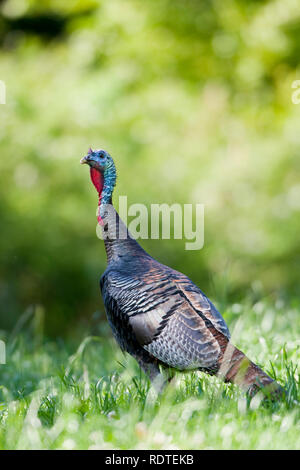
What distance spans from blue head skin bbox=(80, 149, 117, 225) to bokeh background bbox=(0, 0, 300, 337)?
3.58 meters

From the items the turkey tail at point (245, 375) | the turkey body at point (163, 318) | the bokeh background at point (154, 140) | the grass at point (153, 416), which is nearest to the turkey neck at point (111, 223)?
the turkey body at point (163, 318)

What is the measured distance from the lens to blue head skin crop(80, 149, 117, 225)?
142 inches

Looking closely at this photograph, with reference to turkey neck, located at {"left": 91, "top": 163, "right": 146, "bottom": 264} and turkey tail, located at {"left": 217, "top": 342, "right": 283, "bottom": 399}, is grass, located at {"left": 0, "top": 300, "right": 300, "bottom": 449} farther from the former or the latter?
turkey neck, located at {"left": 91, "top": 163, "right": 146, "bottom": 264}

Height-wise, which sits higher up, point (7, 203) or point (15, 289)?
point (7, 203)

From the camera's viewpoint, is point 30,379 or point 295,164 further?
point 295,164

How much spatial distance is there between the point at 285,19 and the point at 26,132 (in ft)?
10.4

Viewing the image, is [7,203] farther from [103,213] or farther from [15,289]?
[103,213]

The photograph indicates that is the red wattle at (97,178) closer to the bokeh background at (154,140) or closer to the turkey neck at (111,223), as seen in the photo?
the turkey neck at (111,223)

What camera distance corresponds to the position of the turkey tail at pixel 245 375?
9.56 feet

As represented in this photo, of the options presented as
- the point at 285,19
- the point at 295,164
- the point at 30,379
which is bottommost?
the point at 30,379

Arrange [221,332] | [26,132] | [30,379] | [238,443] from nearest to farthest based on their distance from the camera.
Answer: [238,443] → [221,332] → [30,379] → [26,132]

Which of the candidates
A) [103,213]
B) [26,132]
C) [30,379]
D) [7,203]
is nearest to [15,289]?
[7,203]

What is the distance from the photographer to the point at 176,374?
3.42 meters

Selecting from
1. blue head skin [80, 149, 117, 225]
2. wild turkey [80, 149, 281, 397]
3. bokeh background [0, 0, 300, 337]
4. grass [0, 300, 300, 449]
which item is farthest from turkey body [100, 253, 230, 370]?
bokeh background [0, 0, 300, 337]
